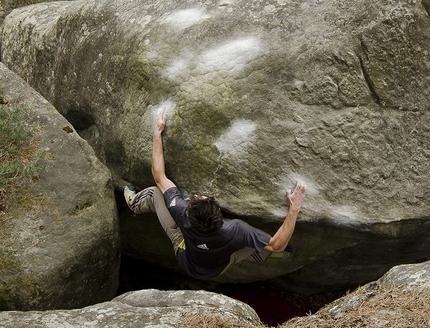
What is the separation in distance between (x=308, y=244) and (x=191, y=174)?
4.21 feet

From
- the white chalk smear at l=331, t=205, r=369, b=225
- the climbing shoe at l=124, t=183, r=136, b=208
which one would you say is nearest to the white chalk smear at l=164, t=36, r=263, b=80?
the climbing shoe at l=124, t=183, r=136, b=208

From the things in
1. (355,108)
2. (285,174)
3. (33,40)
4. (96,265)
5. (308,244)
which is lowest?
(308,244)

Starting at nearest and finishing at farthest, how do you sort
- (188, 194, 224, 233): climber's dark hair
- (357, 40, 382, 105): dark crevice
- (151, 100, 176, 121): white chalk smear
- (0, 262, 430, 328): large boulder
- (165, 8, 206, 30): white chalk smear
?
(0, 262, 430, 328): large boulder
(188, 194, 224, 233): climber's dark hair
(357, 40, 382, 105): dark crevice
(151, 100, 176, 121): white chalk smear
(165, 8, 206, 30): white chalk smear

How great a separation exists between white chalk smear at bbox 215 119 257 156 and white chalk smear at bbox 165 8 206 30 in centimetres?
102

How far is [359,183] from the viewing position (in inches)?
171

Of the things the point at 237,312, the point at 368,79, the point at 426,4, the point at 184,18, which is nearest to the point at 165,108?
the point at 184,18

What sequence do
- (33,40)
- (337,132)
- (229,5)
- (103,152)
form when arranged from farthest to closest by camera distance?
(33,40)
(103,152)
(229,5)
(337,132)

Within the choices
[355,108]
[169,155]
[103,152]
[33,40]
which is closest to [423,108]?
[355,108]

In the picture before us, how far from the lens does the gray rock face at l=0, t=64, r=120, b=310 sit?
4.07 metres

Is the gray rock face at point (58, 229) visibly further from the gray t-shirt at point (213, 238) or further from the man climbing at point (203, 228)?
the gray t-shirt at point (213, 238)

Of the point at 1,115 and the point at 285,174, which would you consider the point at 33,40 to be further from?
the point at 285,174

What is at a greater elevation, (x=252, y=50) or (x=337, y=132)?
(x=252, y=50)

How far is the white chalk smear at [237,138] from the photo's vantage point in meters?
4.32

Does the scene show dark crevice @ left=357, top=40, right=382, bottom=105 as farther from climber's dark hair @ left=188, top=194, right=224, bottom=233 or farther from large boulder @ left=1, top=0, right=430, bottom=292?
climber's dark hair @ left=188, top=194, right=224, bottom=233
